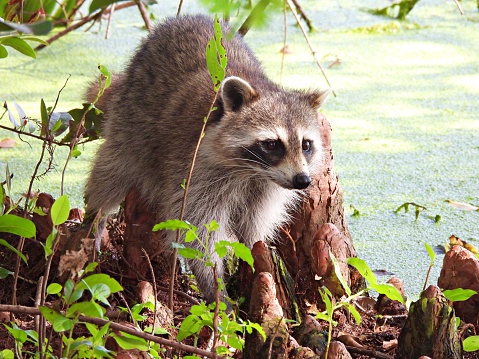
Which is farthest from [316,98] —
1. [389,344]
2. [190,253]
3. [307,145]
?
[190,253]

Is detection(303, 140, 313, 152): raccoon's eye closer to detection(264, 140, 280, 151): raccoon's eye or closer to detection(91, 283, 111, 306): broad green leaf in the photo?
detection(264, 140, 280, 151): raccoon's eye

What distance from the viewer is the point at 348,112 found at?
415cm

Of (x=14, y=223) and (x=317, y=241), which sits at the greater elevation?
(x=14, y=223)

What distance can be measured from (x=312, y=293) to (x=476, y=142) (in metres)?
1.85

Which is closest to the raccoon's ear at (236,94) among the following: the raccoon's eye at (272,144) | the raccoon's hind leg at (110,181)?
the raccoon's eye at (272,144)

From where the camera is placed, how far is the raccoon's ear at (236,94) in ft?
8.68

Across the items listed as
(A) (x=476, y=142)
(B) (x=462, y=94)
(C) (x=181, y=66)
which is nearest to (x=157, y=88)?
(C) (x=181, y=66)

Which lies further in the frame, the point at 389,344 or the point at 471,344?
the point at 389,344

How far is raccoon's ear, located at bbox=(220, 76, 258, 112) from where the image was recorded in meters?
2.64

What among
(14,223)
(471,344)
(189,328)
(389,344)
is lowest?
(389,344)

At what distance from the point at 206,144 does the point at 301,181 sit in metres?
0.42

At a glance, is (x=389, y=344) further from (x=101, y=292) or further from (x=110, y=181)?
(x=110, y=181)

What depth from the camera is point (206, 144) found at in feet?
8.93

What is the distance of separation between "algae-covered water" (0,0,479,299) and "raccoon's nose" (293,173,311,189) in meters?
0.65
